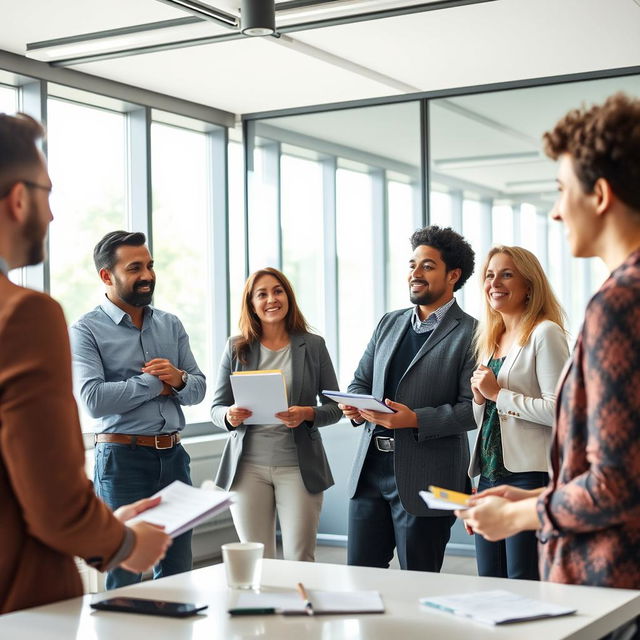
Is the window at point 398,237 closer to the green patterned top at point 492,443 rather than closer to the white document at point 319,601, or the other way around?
the green patterned top at point 492,443

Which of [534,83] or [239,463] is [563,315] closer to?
[239,463]

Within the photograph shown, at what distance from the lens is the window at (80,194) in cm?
507

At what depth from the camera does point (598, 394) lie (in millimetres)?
1521

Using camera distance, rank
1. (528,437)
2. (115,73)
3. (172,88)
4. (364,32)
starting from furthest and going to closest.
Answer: (172,88)
(115,73)
(364,32)
(528,437)

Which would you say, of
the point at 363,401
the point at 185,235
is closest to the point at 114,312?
the point at 363,401

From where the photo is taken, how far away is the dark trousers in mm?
3445

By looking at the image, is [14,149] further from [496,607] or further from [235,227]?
[235,227]

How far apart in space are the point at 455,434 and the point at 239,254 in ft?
10.2

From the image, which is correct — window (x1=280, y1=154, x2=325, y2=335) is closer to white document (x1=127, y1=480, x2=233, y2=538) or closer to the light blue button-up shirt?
the light blue button-up shirt

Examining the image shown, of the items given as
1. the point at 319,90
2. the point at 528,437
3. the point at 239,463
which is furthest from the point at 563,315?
the point at 319,90

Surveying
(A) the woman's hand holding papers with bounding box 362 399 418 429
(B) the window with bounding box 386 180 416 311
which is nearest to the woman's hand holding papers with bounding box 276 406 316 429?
(A) the woman's hand holding papers with bounding box 362 399 418 429

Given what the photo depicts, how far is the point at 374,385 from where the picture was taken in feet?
12.3

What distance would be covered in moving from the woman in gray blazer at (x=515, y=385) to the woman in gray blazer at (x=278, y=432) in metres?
0.70

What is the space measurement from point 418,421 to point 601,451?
6.40 feet
